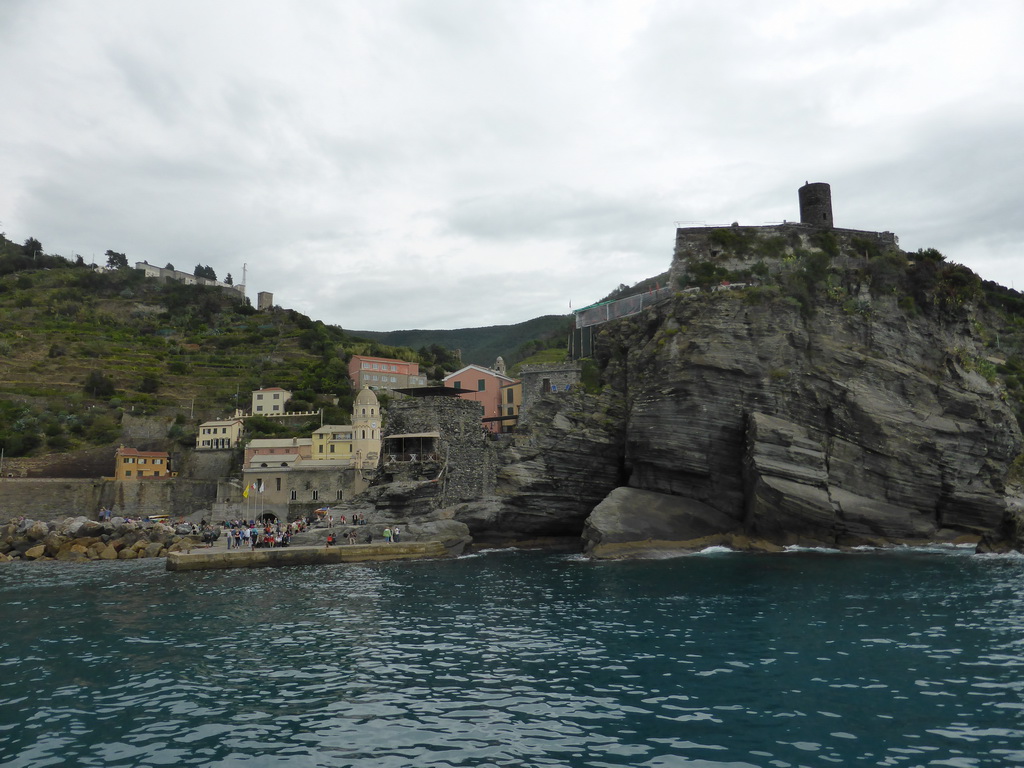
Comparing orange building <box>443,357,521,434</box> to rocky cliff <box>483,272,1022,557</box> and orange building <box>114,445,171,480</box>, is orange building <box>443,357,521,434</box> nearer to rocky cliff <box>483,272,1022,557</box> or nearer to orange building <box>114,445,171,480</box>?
rocky cliff <box>483,272,1022,557</box>

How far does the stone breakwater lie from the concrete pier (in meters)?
6.46

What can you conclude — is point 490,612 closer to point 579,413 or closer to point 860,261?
point 579,413

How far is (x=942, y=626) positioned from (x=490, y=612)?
428 inches

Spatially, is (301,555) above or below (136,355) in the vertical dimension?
below

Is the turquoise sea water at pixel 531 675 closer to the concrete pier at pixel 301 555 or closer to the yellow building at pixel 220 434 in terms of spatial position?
the concrete pier at pixel 301 555

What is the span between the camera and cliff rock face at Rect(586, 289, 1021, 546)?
110 feet

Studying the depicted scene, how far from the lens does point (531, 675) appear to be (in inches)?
498

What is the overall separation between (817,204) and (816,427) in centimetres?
1885

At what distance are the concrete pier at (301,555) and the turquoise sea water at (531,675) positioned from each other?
8.13m

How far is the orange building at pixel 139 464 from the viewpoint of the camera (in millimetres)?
61469

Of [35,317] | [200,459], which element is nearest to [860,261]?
[200,459]

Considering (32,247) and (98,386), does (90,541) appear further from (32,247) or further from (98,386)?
(32,247)

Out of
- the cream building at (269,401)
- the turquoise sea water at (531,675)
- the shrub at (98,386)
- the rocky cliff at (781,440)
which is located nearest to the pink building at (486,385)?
the cream building at (269,401)

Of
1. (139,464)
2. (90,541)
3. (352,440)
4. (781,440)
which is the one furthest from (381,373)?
(781,440)
